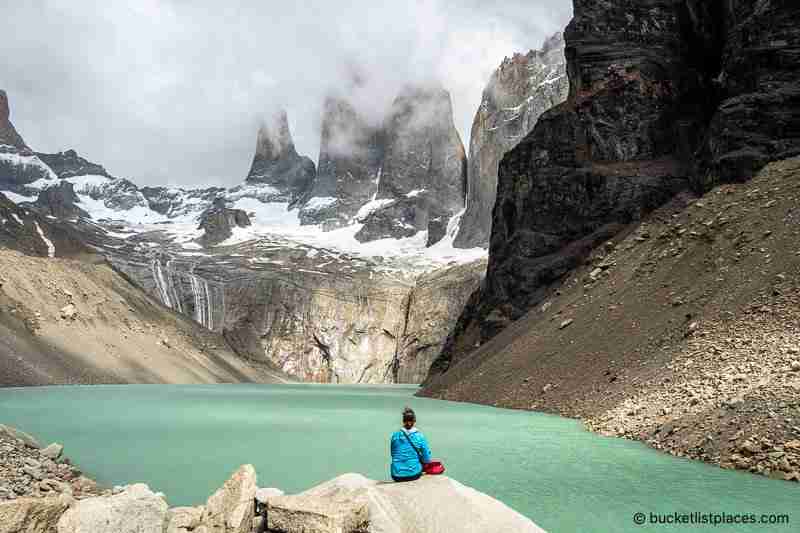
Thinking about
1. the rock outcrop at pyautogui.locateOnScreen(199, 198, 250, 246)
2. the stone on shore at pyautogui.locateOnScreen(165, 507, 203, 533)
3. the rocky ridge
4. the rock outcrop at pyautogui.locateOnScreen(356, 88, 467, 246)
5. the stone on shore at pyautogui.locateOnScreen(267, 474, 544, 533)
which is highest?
the rock outcrop at pyautogui.locateOnScreen(356, 88, 467, 246)

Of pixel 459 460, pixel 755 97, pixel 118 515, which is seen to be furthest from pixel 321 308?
pixel 118 515

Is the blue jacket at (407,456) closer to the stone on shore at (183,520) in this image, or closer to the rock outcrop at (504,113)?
the stone on shore at (183,520)

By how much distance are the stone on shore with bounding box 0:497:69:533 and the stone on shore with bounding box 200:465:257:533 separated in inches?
65.1

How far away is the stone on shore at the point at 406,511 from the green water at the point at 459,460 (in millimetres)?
2731

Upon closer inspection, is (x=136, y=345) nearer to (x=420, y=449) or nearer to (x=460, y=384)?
(x=460, y=384)

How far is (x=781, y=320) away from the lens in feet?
67.2

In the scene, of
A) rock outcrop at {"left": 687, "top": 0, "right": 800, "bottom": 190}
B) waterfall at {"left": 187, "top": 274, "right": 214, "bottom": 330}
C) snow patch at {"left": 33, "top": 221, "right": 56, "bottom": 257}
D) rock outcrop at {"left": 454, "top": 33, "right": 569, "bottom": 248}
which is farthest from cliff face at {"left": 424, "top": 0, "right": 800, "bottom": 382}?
waterfall at {"left": 187, "top": 274, "right": 214, "bottom": 330}

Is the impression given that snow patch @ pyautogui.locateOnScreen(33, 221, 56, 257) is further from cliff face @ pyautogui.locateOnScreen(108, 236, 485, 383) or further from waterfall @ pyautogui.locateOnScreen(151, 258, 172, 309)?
waterfall @ pyautogui.locateOnScreen(151, 258, 172, 309)

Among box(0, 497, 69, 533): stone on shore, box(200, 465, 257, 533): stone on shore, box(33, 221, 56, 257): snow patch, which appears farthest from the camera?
box(33, 221, 56, 257): snow patch

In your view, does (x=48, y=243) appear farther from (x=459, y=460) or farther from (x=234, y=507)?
(x=234, y=507)

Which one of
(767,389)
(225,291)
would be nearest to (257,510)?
(767,389)

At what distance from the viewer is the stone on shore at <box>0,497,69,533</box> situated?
7102mm

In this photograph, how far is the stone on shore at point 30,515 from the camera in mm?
7102

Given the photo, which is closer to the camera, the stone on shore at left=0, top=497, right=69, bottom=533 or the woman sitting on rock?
the stone on shore at left=0, top=497, right=69, bottom=533
